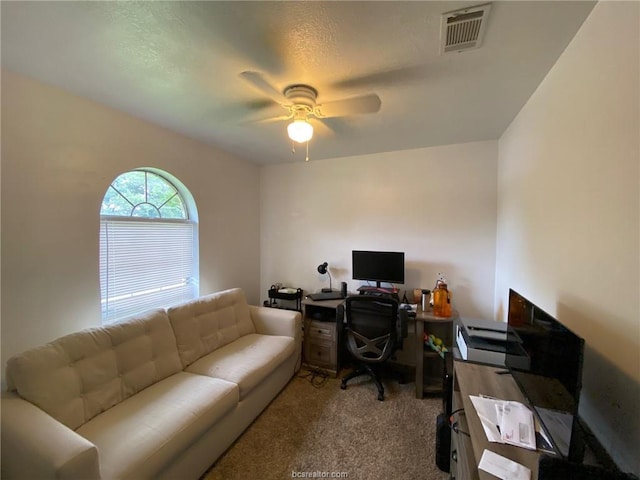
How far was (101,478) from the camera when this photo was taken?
1153mm

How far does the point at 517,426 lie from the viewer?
1064 millimetres

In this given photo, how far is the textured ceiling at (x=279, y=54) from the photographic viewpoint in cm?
114

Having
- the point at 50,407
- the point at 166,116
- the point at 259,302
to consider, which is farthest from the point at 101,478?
the point at 259,302

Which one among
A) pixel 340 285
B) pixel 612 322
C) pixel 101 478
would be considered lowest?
pixel 101 478

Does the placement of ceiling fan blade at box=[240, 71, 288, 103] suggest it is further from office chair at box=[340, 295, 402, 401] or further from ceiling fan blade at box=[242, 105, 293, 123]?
office chair at box=[340, 295, 402, 401]

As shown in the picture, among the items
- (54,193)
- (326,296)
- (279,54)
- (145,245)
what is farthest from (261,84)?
(326,296)

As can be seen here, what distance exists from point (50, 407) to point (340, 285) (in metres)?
2.64

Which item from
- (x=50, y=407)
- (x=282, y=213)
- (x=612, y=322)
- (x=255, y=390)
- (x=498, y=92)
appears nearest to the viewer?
(x=612, y=322)

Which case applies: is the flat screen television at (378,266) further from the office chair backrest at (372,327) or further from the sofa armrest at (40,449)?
the sofa armrest at (40,449)

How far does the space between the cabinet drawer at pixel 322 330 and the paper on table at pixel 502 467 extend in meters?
1.96

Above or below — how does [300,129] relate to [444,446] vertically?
above

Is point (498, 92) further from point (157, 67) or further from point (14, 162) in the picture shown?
point (14, 162)

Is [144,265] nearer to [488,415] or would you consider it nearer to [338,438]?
[338,438]

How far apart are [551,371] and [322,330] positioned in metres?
2.13
